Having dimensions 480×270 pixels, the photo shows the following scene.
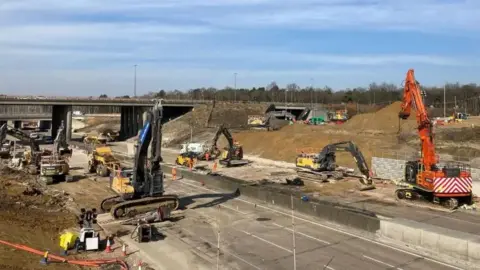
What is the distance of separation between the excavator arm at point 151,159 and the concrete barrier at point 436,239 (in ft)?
44.5

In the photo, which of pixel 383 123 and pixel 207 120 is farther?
pixel 207 120

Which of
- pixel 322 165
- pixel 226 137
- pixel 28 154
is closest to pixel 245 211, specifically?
pixel 322 165

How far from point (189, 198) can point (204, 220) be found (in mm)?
7049

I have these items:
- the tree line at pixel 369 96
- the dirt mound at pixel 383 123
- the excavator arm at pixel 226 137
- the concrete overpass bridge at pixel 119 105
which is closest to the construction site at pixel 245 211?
the excavator arm at pixel 226 137

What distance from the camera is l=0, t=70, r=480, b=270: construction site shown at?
19.8 meters

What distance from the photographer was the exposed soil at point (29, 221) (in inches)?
781

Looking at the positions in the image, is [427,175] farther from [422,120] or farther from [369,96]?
[369,96]

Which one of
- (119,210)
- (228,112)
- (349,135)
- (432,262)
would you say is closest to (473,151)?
(349,135)

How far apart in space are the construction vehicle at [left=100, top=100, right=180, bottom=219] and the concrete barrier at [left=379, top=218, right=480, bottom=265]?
13.1 meters

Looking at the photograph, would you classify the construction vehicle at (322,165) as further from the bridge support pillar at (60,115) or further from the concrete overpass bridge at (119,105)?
the bridge support pillar at (60,115)

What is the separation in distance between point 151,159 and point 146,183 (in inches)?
62.5

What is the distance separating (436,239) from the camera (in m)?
19.8

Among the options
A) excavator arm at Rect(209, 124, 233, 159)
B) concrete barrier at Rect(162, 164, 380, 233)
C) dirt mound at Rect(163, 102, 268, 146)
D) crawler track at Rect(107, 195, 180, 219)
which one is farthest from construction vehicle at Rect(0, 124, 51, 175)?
dirt mound at Rect(163, 102, 268, 146)

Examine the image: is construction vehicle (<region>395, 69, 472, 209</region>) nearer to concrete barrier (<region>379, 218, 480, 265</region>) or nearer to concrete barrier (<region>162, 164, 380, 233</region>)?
concrete barrier (<region>162, 164, 380, 233</region>)
